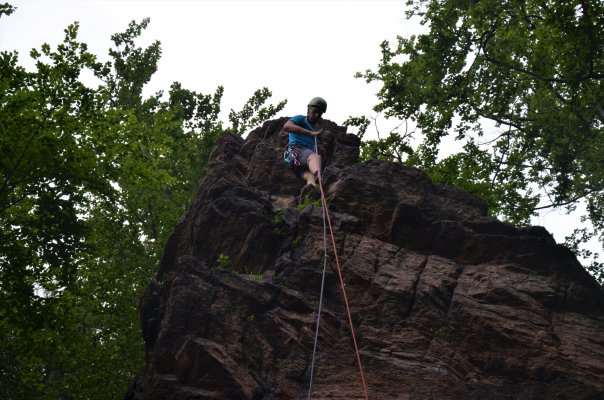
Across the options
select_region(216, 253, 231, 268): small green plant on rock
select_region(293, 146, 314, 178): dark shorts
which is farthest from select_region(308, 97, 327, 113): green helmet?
select_region(216, 253, 231, 268): small green plant on rock

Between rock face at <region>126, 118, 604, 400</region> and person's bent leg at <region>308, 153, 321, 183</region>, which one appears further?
person's bent leg at <region>308, 153, 321, 183</region>

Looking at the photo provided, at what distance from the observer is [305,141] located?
12352 mm

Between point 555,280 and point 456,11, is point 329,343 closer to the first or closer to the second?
point 555,280

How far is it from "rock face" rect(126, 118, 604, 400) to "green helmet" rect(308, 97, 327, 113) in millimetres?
1390

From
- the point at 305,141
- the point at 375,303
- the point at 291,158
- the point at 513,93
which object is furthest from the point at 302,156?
the point at 513,93

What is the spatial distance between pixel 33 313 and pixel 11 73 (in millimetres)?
4937

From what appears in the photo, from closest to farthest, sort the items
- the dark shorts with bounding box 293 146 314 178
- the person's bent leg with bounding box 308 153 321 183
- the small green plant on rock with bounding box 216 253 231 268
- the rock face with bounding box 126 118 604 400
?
the rock face with bounding box 126 118 604 400 < the small green plant on rock with bounding box 216 253 231 268 < the person's bent leg with bounding box 308 153 321 183 < the dark shorts with bounding box 293 146 314 178

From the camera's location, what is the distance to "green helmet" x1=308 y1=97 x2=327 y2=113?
39.8 feet

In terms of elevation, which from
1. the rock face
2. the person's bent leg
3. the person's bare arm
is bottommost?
the rock face

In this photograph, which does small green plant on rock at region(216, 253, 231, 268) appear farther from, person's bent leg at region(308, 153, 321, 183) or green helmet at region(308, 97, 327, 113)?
green helmet at region(308, 97, 327, 113)

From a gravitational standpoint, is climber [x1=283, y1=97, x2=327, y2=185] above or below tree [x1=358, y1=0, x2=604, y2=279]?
below

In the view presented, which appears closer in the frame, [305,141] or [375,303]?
[375,303]

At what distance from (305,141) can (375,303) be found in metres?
4.23

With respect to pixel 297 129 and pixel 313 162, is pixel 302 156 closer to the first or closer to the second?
pixel 313 162
